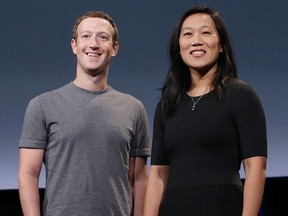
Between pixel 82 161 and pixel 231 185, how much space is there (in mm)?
600

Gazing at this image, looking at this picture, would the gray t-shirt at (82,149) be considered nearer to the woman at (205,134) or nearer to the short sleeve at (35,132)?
the short sleeve at (35,132)

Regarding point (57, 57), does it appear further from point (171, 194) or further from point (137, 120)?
point (171, 194)

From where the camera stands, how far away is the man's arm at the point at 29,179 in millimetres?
2305

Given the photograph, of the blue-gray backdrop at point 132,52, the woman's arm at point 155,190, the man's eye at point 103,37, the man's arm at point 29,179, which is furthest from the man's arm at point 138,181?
the blue-gray backdrop at point 132,52

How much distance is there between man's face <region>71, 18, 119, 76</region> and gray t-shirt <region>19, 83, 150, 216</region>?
0.11 metres

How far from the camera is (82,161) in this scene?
229 centimetres

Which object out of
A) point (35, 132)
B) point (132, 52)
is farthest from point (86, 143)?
point (132, 52)

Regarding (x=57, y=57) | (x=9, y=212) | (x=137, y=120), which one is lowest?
(x=9, y=212)

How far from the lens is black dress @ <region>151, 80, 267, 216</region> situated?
2.00 metres

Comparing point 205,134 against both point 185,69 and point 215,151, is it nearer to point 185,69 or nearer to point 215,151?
point 215,151

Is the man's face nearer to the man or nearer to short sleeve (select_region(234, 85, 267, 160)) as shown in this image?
the man

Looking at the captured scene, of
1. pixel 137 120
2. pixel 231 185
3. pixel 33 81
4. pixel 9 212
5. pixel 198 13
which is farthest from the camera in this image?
pixel 33 81

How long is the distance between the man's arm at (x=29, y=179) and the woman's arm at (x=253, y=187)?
32.1 inches

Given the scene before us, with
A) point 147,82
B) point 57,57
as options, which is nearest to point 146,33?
point 147,82
